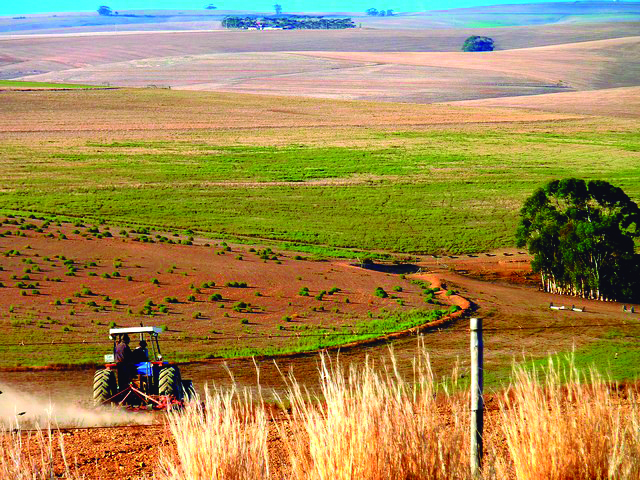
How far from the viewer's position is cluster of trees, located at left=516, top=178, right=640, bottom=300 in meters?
39.5

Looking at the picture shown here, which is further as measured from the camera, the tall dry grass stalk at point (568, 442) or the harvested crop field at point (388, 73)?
the harvested crop field at point (388, 73)

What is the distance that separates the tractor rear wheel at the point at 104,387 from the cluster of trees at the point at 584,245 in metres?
25.5

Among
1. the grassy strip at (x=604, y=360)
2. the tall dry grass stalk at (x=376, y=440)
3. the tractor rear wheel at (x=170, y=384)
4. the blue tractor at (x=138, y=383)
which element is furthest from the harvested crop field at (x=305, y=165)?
the tall dry grass stalk at (x=376, y=440)

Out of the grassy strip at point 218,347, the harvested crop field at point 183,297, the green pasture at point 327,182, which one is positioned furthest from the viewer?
the green pasture at point 327,182

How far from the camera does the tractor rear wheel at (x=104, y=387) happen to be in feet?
58.1

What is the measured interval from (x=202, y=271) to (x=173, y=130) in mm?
56840

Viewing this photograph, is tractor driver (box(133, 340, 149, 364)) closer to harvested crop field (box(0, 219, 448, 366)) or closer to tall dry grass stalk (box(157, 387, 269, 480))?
harvested crop field (box(0, 219, 448, 366))

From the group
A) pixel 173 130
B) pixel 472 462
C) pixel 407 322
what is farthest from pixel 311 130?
pixel 472 462

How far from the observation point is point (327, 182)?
67.8 m

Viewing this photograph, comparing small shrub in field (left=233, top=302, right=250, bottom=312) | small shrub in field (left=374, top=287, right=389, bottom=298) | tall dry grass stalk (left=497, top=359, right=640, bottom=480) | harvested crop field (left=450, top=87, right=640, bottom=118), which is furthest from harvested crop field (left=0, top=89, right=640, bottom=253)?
tall dry grass stalk (left=497, top=359, right=640, bottom=480)

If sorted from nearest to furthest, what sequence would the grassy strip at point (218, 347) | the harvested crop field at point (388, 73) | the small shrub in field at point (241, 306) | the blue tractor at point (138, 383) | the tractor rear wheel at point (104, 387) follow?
the blue tractor at point (138, 383) < the tractor rear wheel at point (104, 387) < the grassy strip at point (218, 347) < the small shrub in field at point (241, 306) < the harvested crop field at point (388, 73)

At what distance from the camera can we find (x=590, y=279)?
39.8 meters

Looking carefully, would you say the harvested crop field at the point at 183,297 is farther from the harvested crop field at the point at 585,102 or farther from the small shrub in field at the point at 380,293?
the harvested crop field at the point at 585,102

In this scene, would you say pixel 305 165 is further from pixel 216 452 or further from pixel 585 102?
pixel 216 452
